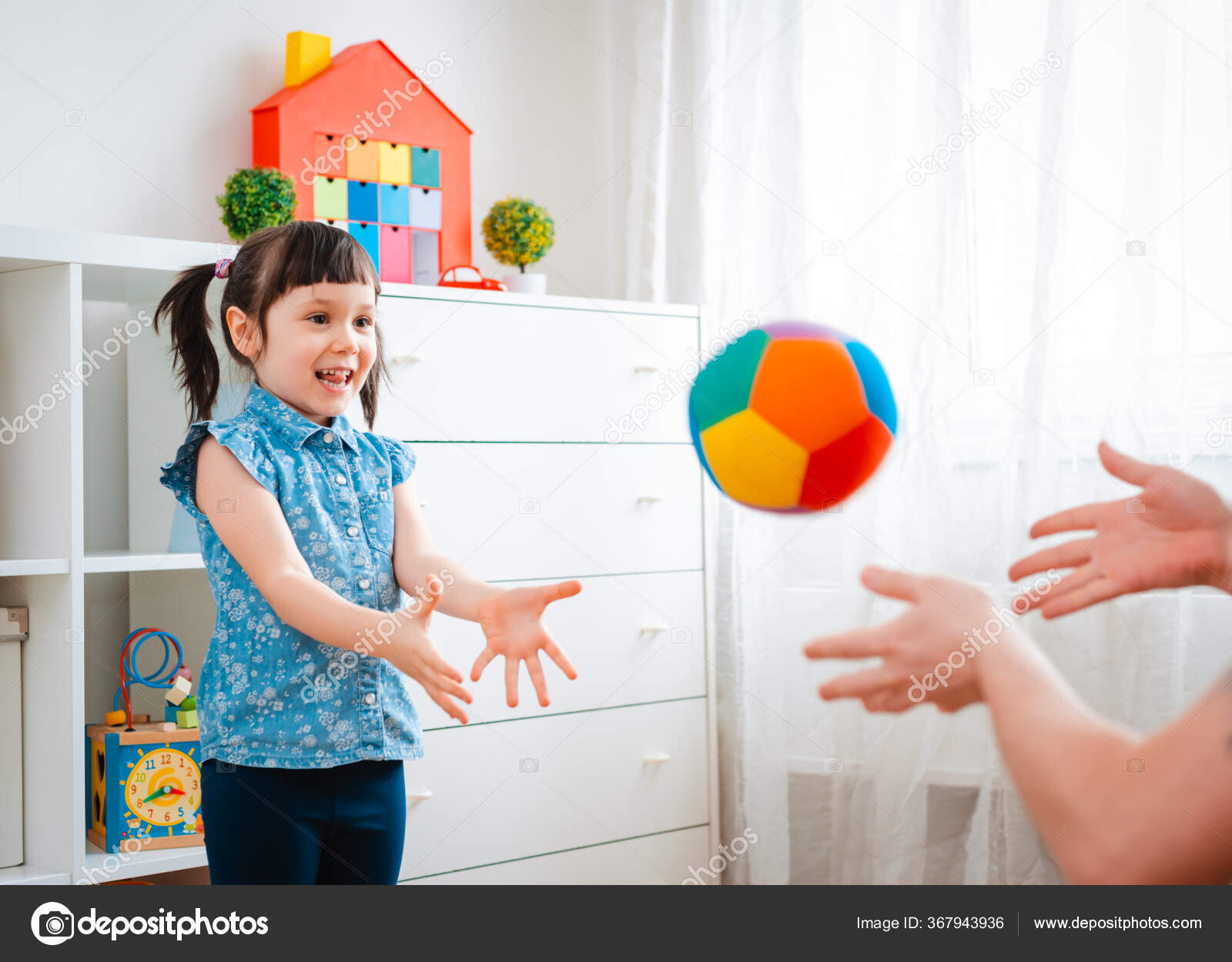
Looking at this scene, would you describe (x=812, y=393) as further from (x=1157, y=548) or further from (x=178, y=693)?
(x=178, y=693)

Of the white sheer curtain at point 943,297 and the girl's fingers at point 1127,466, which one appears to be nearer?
the girl's fingers at point 1127,466

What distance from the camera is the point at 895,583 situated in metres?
0.55

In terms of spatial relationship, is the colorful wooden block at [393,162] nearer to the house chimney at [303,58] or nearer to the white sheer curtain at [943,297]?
the house chimney at [303,58]

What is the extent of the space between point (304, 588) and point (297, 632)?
0.37ft

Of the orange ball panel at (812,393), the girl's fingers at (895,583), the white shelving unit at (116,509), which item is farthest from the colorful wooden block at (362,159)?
the girl's fingers at (895,583)

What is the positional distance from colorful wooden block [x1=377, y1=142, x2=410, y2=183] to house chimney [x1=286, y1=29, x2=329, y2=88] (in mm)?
176

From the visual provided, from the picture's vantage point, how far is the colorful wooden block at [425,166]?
1.99 m

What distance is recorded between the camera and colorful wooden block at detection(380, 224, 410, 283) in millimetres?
1940

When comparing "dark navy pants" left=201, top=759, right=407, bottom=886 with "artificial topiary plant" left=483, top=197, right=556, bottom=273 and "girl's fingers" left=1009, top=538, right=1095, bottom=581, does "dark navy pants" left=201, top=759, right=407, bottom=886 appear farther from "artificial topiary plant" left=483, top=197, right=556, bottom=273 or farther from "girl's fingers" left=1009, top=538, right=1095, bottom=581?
"artificial topiary plant" left=483, top=197, right=556, bottom=273

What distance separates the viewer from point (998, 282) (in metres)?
1.76

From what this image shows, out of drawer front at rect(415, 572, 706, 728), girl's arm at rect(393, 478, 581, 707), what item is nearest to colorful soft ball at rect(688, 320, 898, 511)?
girl's arm at rect(393, 478, 581, 707)

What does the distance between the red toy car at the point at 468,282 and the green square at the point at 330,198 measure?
0.21 metres
